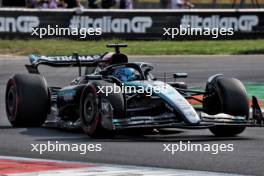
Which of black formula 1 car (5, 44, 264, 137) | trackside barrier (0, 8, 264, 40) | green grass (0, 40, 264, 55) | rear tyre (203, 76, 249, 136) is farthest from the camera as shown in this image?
trackside barrier (0, 8, 264, 40)

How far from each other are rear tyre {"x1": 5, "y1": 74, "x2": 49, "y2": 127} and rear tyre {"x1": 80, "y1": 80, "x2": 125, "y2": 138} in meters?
0.94

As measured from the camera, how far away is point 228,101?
1167 centimetres

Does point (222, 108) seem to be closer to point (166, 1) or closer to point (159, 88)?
point (159, 88)

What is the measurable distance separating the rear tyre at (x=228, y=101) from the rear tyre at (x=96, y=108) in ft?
4.09

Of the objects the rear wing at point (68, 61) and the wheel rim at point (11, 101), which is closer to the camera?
the wheel rim at point (11, 101)

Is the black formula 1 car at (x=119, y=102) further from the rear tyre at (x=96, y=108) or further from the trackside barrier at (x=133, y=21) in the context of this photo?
the trackside barrier at (x=133, y=21)

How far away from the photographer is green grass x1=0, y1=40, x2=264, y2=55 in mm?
25516

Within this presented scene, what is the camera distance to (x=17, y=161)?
30.6ft

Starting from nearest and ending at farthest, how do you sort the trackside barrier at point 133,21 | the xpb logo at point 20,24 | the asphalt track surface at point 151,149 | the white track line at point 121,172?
the white track line at point 121,172 < the asphalt track surface at point 151,149 < the xpb logo at point 20,24 < the trackside barrier at point 133,21

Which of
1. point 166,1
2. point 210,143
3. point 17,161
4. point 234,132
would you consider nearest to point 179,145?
point 210,143

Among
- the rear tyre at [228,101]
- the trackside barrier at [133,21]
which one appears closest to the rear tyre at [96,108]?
the rear tyre at [228,101]

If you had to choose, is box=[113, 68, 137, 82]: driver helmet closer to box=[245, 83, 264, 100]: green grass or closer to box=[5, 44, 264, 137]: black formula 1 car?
box=[5, 44, 264, 137]: black formula 1 car

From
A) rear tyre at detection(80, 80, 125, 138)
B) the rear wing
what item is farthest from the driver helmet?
the rear wing

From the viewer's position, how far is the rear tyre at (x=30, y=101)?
12.2 meters
